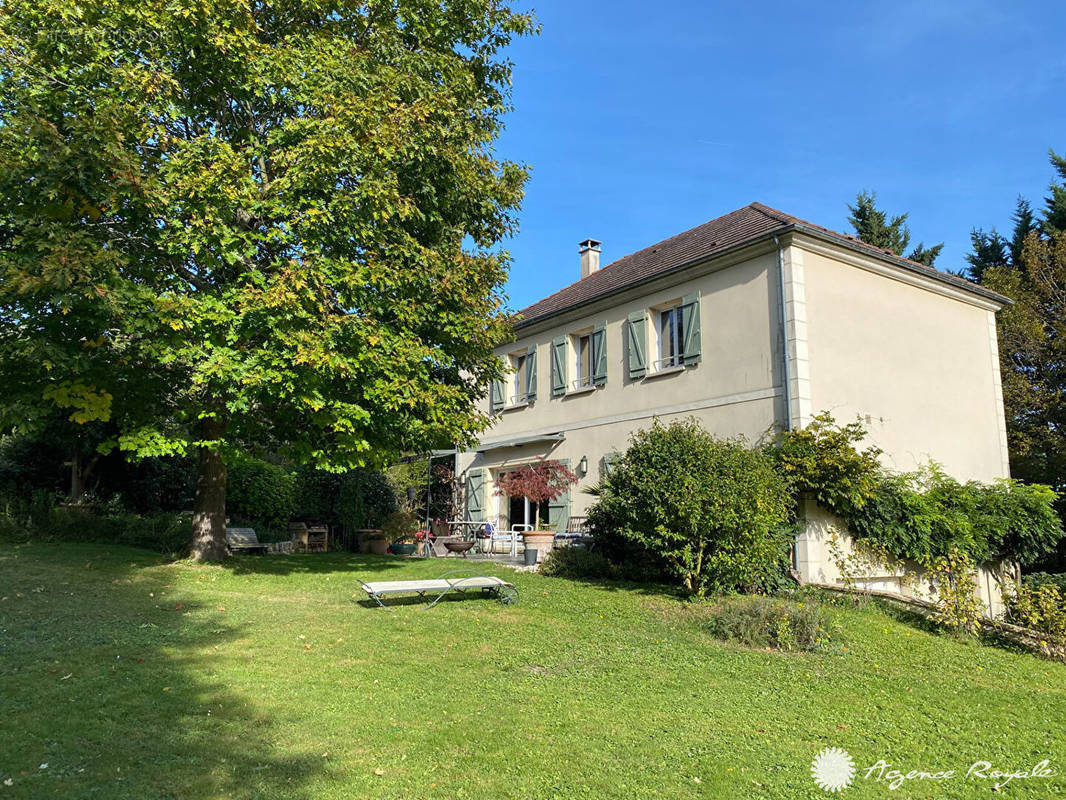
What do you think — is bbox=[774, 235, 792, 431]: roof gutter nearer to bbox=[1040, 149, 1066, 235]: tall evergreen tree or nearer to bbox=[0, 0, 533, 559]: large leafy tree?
bbox=[0, 0, 533, 559]: large leafy tree

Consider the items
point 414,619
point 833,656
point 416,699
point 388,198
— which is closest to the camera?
point 416,699

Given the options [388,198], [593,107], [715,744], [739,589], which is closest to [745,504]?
[739,589]

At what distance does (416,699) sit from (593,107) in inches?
447

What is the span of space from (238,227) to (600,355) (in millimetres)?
8940

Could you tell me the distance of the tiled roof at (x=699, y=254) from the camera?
1359cm

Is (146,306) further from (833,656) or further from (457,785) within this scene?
(833,656)

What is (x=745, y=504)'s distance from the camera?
1016 centimetres

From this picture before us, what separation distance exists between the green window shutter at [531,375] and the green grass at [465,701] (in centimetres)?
963

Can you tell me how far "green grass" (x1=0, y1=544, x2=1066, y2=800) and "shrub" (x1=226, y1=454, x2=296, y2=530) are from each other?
7.80m

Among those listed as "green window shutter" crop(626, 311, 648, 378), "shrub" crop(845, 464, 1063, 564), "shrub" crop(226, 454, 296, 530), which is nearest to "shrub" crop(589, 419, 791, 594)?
"shrub" crop(845, 464, 1063, 564)

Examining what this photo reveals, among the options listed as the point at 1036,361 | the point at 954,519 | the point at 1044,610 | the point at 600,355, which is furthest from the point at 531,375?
the point at 1036,361

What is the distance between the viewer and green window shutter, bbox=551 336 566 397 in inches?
700

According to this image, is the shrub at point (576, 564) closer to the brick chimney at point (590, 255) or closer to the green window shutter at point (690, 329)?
the green window shutter at point (690, 329)

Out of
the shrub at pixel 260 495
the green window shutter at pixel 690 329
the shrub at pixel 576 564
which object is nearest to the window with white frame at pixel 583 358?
the green window shutter at pixel 690 329
